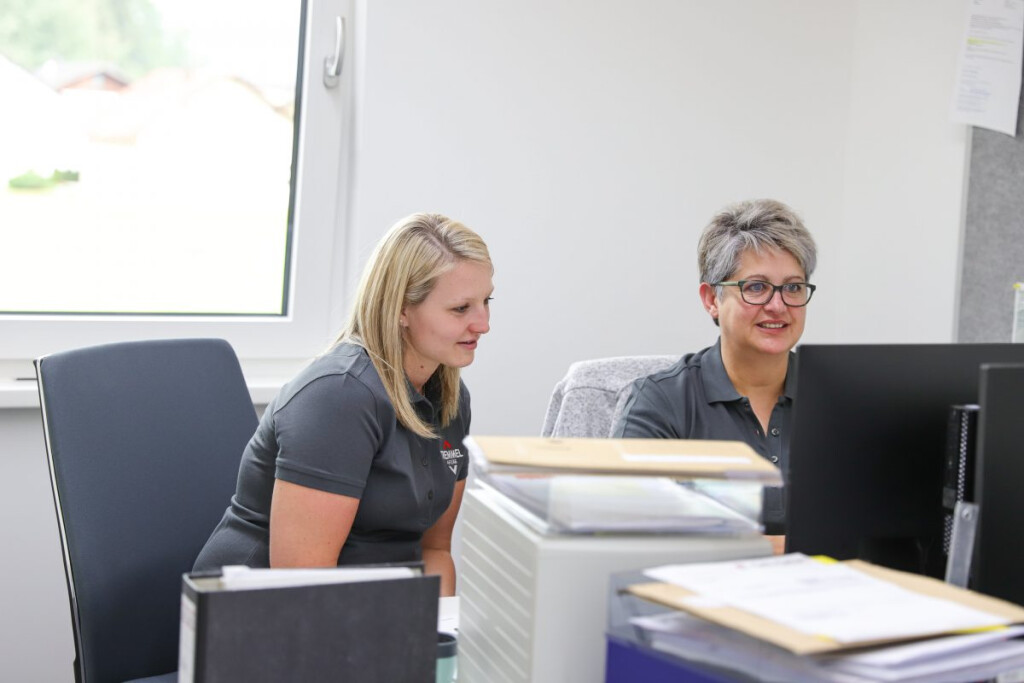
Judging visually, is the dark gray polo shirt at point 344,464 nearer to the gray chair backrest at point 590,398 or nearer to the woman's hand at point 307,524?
the woman's hand at point 307,524

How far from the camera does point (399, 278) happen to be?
1674 mm

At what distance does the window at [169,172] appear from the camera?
2.19 metres

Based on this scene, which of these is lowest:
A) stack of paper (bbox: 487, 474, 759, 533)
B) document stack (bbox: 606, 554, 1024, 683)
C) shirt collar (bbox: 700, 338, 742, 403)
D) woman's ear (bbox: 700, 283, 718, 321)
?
document stack (bbox: 606, 554, 1024, 683)

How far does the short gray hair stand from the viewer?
5.64ft

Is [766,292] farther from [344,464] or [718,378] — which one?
[344,464]

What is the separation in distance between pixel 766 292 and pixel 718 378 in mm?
150

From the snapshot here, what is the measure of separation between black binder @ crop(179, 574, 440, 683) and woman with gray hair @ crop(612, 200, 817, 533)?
2.69 feet

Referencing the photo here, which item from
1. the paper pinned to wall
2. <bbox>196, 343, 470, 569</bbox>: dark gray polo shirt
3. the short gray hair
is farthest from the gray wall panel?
<bbox>196, 343, 470, 569</bbox>: dark gray polo shirt

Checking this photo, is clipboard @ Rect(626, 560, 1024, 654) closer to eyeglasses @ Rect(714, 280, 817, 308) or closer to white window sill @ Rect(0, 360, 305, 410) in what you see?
eyeglasses @ Rect(714, 280, 817, 308)

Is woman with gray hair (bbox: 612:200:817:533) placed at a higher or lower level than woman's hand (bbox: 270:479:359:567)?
higher

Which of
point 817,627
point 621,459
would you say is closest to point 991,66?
point 621,459

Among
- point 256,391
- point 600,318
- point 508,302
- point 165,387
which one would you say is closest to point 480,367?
point 508,302

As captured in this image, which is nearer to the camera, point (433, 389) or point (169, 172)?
point (433, 389)

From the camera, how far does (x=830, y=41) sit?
271 centimetres
